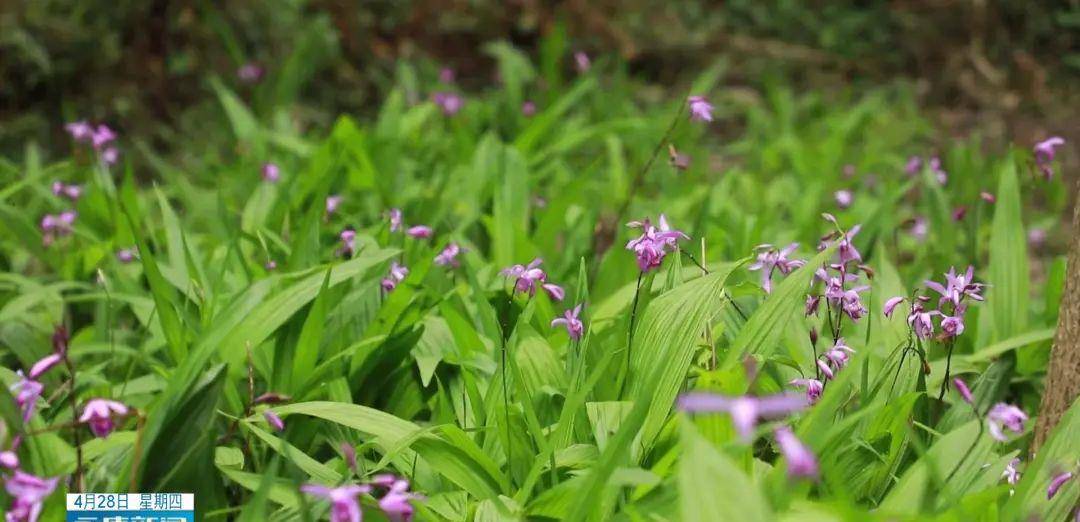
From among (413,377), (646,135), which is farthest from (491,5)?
(413,377)

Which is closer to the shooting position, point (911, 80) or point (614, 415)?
point (614, 415)

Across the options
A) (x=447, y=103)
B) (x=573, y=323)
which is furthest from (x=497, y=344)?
(x=447, y=103)

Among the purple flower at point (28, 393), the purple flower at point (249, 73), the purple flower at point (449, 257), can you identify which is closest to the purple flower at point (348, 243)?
the purple flower at point (449, 257)

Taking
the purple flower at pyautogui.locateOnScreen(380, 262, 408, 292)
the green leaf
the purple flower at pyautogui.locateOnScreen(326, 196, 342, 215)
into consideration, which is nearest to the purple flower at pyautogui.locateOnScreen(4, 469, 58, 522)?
the green leaf

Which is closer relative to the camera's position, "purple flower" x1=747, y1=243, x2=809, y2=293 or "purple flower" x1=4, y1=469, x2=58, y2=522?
"purple flower" x1=4, y1=469, x2=58, y2=522

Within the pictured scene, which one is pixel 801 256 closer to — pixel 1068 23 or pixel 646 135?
pixel 646 135

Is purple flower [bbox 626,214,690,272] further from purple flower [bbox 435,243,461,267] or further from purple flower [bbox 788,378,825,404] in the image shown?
purple flower [bbox 435,243,461,267]

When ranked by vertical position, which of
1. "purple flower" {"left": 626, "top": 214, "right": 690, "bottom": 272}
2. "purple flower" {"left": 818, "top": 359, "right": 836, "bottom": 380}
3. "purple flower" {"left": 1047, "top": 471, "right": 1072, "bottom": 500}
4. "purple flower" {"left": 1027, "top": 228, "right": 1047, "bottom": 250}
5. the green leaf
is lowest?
"purple flower" {"left": 1027, "top": 228, "right": 1047, "bottom": 250}

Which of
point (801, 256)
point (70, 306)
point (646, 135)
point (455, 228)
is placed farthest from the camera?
point (646, 135)
